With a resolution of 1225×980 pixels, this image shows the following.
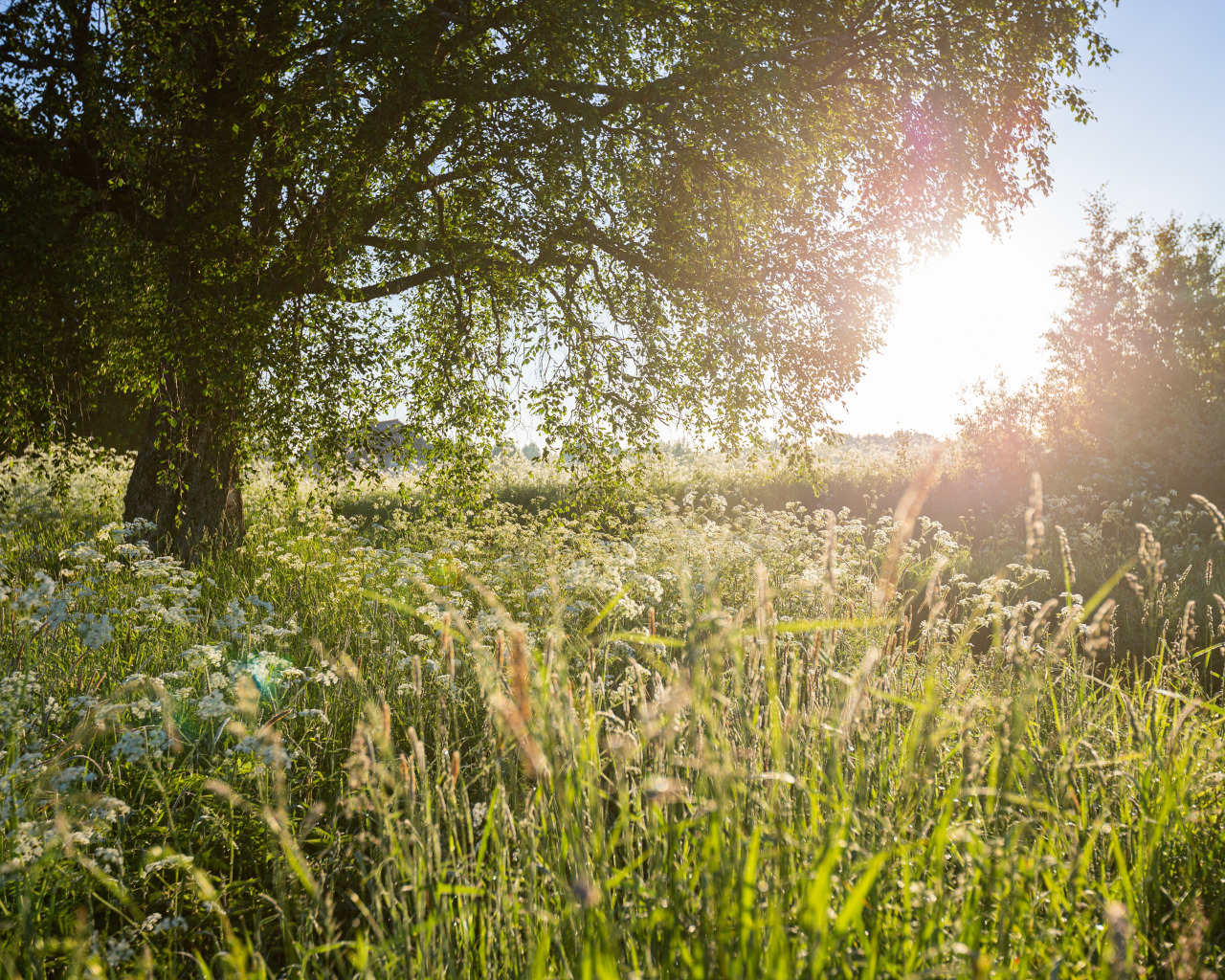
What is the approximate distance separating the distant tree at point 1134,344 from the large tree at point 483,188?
9.76 meters

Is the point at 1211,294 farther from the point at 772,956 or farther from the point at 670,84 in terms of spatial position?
the point at 772,956

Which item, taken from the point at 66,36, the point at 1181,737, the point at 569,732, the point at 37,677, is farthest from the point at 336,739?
the point at 66,36

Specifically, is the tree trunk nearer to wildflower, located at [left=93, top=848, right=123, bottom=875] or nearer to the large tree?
the large tree

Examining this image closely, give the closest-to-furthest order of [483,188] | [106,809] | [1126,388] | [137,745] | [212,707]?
[106,809], [137,745], [212,707], [483,188], [1126,388]

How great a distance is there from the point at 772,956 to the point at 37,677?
3716 millimetres

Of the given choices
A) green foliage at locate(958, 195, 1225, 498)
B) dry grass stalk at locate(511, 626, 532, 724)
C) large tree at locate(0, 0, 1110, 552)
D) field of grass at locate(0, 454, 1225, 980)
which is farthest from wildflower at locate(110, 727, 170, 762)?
green foliage at locate(958, 195, 1225, 498)

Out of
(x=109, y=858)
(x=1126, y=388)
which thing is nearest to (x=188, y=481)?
(x=109, y=858)

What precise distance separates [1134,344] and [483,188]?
25234 millimetres

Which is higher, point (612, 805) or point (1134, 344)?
point (1134, 344)

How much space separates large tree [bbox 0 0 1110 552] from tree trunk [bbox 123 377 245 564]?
4cm

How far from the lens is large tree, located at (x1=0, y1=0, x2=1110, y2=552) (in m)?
6.04

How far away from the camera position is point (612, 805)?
2.98 m

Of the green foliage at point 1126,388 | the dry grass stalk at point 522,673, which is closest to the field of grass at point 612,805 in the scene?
the dry grass stalk at point 522,673

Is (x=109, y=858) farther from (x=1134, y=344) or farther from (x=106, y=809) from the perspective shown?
(x=1134, y=344)
